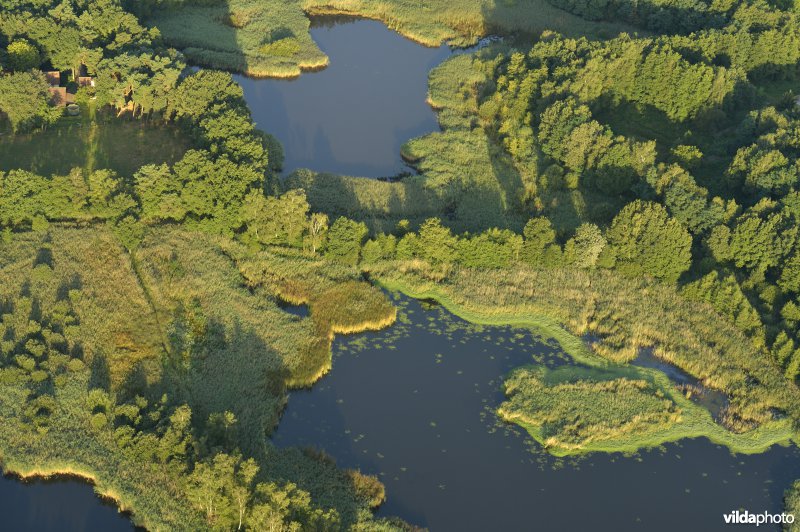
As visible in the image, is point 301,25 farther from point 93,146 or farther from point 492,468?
point 492,468

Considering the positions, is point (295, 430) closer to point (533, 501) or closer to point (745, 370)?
point (533, 501)

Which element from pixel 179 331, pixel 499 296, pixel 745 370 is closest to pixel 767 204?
pixel 745 370

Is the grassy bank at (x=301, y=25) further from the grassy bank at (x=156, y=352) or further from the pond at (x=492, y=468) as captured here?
the pond at (x=492, y=468)

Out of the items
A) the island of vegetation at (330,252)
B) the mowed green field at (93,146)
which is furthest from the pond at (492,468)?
the mowed green field at (93,146)

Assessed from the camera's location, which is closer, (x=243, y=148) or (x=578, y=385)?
(x=578, y=385)

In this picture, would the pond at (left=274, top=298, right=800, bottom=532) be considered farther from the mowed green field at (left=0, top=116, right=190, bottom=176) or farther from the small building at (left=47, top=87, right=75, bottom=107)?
the small building at (left=47, top=87, right=75, bottom=107)

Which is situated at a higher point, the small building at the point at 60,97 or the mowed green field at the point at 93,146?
the small building at the point at 60,97

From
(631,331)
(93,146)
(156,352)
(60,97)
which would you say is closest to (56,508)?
(156,352)
